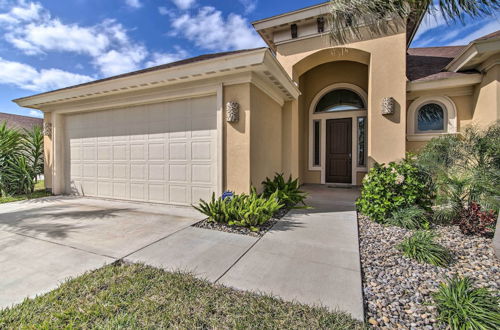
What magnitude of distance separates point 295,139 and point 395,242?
4.61 metres

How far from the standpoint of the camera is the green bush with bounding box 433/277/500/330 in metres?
1.61

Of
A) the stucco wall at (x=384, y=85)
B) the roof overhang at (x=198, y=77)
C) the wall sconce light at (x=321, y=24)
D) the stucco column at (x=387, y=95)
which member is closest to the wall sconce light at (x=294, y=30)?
the stucco wall at (x=384, y=85)

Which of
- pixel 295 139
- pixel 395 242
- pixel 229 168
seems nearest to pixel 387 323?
pixel 395 242

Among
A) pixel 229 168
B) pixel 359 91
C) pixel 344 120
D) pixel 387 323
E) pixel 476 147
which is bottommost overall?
pixel 387 323

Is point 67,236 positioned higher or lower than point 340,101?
lower

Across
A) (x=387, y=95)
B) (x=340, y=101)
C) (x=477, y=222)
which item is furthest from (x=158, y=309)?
(x=340, y=101)

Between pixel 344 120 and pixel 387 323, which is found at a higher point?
pixel 344 120

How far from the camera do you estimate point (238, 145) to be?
4848 millimetres

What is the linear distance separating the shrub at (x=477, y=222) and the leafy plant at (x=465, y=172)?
0.11 meters

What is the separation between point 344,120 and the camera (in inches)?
326

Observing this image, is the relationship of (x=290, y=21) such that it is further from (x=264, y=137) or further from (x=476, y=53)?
(x=476, y=53)

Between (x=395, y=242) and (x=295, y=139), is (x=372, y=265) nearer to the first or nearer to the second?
(x=395, y=242)

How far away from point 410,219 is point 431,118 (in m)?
4.59

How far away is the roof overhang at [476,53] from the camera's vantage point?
5074 mm
